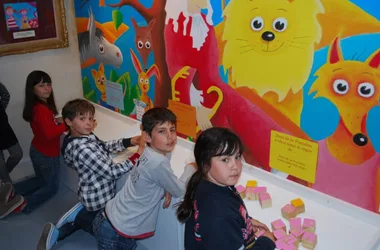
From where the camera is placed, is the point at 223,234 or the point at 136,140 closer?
the point at 223,234

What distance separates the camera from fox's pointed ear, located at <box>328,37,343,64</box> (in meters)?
1.59

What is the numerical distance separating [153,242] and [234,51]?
114cm

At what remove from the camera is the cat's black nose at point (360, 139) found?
1.62 metres

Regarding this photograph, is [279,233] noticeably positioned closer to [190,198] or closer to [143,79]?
[190,198]

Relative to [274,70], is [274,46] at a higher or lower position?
higher

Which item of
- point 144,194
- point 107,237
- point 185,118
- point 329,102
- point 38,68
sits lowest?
point 107,237

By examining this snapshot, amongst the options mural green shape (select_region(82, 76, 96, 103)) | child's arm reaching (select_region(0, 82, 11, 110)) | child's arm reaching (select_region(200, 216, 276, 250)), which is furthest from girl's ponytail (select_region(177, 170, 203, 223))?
mural green shape (select_region(82, 76, 96, 103))

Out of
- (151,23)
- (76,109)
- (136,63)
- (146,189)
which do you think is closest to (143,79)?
(136,63)

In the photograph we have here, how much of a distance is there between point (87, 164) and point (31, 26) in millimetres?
1347

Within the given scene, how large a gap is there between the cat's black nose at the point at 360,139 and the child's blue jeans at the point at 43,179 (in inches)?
78.2

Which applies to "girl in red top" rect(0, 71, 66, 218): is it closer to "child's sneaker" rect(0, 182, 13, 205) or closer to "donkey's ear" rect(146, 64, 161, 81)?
"child's sneaker" rect(0, 182, 13, 205)

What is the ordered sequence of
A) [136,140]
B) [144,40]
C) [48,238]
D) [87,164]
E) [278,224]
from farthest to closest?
[144,40] → [136,140] → [48,238] → [87,164] → [278,224]

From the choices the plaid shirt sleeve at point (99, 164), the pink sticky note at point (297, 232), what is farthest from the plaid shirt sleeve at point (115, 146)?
the pink sticky note at point (297, 232)

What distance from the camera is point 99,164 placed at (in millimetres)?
2039
